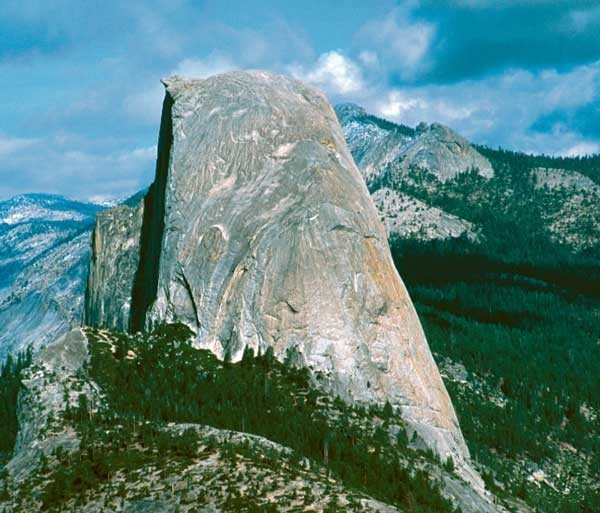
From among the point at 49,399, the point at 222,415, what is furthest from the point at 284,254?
the point at 49,399

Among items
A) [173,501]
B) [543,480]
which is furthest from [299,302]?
[543,480]

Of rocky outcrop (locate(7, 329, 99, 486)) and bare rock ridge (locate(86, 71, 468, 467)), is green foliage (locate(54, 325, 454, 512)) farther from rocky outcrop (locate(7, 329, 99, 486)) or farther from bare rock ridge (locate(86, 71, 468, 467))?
bare rock ridge (locate(86, 71, 468, 467))

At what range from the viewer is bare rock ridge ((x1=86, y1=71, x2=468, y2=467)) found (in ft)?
329

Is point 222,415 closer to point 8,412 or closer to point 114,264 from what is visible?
point 8,412

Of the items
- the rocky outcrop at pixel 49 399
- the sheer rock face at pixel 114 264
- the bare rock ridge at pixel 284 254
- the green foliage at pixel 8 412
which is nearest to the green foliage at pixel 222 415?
the rocky outcrop at pixel 49 399

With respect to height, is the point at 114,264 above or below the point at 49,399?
above

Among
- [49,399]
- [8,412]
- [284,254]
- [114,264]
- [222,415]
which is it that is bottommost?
[8,412]

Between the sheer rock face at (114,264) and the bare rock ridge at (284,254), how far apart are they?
60.2ft

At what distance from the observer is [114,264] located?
14562cm

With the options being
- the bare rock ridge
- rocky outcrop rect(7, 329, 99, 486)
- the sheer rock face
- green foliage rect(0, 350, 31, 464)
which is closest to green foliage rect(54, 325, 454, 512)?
rocky outcrop rect(7, 329, 99, 486)

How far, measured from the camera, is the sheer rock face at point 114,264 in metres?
142

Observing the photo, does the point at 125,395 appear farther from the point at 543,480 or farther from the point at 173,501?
the point at 543,480

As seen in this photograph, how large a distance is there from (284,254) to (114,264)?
52.5 m

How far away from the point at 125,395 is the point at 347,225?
35.2 m
